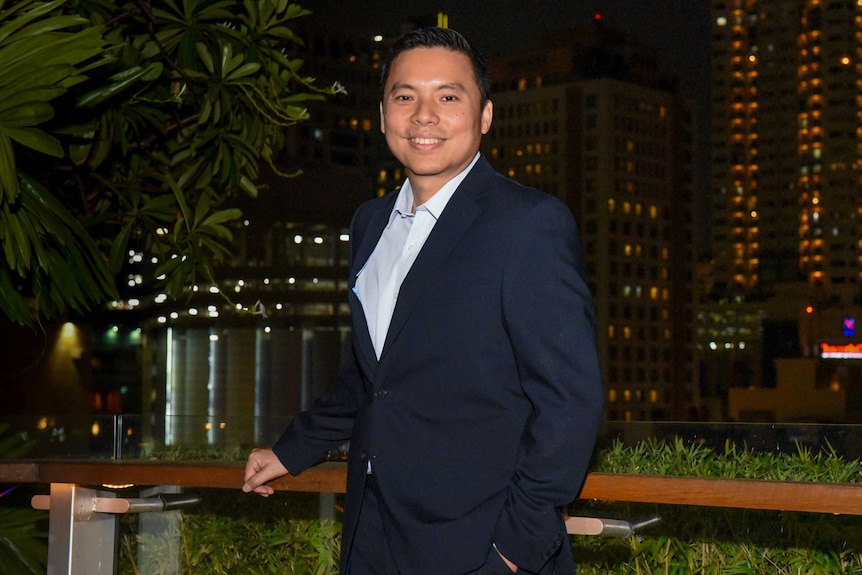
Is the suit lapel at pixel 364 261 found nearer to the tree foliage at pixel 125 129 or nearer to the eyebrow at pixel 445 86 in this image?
the eyebrow at pixel 445 86

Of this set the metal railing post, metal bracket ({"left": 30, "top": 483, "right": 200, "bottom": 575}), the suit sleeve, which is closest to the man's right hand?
metal bracket ({"left": 30, "top": 483, "right": 200, "bottom": 575})

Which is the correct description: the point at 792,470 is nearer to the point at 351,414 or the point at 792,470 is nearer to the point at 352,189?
the point at 351,414

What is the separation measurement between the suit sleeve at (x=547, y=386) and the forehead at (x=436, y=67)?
0.23 meters

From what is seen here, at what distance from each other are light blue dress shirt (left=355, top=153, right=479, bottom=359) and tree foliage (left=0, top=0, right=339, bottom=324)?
0.68 m

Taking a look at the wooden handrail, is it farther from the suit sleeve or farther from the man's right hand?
the suit sleeve

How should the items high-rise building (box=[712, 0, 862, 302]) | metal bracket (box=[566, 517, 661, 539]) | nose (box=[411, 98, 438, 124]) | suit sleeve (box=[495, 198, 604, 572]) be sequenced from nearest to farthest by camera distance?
suit sleeve (box=[495, 198, 604, 572]), nose (box=[411, 98, 438, 124]), metal bracket (box=[566, 517, 661, 539]), high-rise building (box=[712, 0, 862, 302])

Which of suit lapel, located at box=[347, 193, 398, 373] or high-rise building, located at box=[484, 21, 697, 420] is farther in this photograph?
high-rise building, located at box=[484, 21, 697, 420]

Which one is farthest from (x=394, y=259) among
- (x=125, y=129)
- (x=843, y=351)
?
(x=843, y=351)

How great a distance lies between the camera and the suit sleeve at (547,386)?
1.11 meters

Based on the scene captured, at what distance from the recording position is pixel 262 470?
5.17 ft

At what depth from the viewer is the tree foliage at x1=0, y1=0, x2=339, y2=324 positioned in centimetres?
177

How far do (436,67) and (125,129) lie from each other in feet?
4.92

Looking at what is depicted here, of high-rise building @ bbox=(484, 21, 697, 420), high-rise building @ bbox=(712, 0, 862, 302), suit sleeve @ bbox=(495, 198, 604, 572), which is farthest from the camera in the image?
high-rise building @ bbox=(484, 21, 697, 420)

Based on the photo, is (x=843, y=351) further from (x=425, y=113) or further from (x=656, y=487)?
(x=425, y=113)
